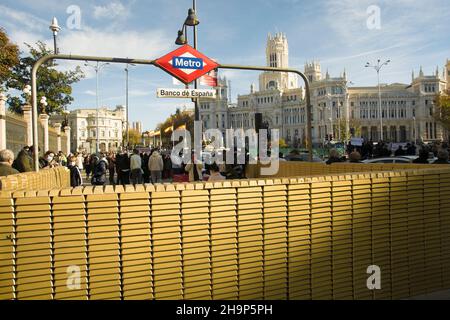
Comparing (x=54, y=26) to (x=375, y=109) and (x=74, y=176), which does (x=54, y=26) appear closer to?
(x=74, y=176)

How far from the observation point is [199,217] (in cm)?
367

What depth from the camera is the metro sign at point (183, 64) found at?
654cm

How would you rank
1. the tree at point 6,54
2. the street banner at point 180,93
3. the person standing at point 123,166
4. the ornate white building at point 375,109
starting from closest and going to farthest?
the street banner at point 180,93 < the person standing at point 123,166 < the tree at point 6,54 < the ornate white building at point 375,109

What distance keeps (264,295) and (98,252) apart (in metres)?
1.77

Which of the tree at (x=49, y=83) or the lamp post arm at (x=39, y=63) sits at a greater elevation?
the tree at (x=49, y=83)

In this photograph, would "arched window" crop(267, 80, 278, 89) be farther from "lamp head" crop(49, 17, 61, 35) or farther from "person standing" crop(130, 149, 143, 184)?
"lamp head" crop(49, 17, 61, 35)

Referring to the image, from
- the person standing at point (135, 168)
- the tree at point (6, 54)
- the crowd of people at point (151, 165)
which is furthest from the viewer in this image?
the tree at point (6, 54)

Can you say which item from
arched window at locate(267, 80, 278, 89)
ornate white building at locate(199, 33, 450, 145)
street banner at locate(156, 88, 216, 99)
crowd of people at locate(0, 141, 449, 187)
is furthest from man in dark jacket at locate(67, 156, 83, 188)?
arched window at locate(267, 80, 278, 89)

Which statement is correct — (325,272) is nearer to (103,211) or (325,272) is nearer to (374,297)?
(374,297)

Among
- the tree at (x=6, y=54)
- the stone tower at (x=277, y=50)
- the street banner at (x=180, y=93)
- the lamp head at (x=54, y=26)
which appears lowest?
the street banner at (x=180, y=93)

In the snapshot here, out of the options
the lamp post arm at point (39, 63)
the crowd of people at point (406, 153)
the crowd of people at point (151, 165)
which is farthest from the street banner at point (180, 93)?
the crowd of people at point (406, 153)

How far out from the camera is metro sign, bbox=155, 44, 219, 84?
21.5 ft

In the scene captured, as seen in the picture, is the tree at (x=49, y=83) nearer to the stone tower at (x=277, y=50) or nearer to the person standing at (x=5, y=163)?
the person standing at (x=5, y=163)

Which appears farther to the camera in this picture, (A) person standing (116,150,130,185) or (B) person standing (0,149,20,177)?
(A) person standing (116,150,130,185)
